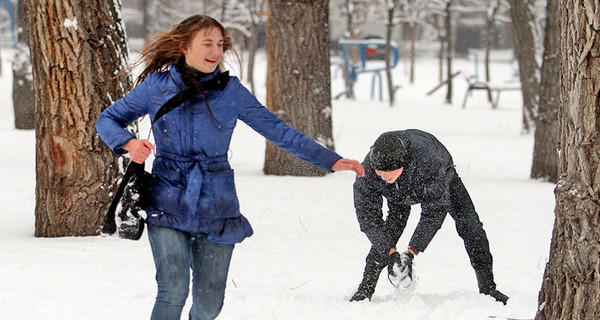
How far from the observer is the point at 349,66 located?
77.8 ft

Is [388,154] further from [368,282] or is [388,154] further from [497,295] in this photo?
[497,295]

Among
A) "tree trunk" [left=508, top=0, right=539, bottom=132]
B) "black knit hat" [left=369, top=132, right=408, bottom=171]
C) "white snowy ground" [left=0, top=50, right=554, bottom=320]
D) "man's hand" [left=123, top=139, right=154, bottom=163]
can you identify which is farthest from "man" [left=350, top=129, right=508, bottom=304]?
"tree trunk" [left=508, top=0, right=539, bottom=132]

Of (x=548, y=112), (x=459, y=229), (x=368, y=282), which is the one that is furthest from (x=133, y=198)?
(x=548, y=112)

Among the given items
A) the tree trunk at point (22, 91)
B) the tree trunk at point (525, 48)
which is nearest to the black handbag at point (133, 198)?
the tree trunk at point (525, 48)

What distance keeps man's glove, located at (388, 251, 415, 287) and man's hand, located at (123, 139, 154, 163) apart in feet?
5.23

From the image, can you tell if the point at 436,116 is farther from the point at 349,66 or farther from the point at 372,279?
the point at 372,279

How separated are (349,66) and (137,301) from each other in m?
19.9

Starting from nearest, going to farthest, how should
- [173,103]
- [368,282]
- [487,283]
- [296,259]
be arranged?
1. [173,103]
2. [368,282]
3. [487,283]
4. [296,259]

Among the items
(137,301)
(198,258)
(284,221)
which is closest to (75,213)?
(137,301)

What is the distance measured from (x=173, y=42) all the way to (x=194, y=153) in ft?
1.55

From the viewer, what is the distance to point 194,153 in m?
3.00

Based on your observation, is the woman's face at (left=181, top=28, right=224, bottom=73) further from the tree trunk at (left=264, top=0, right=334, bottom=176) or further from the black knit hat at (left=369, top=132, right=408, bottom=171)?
the tree trunk at (left=264, top=0, right=334, bottom=176)

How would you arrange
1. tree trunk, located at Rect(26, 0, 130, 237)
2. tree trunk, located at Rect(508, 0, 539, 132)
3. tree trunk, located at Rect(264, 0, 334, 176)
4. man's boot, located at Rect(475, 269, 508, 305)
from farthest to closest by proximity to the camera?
tree trunk, located at Rect(508, 0, 539, 132) → tree trunk, located at Rect(264, 0, 334, 176) → tree trunk, located at Rect(26, 0, 130, 237) → man's boot, located at Rect(475, 269, 508, 305)

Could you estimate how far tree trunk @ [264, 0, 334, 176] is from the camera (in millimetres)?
8867
